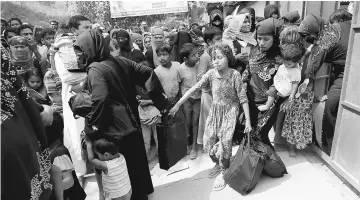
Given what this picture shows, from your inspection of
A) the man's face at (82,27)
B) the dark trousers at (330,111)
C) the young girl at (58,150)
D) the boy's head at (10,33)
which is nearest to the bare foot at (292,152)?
the dark trousers at (330,111)

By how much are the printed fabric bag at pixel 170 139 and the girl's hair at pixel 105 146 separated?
2.14 feet

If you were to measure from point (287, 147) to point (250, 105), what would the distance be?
1.08m

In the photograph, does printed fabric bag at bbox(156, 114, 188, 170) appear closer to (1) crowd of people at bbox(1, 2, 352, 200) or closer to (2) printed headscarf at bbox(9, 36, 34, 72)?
(1) crowd of people at bbox(1, 2, 352, 200)

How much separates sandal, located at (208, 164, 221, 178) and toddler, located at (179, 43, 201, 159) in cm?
47

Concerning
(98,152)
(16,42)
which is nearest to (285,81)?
(98,152)

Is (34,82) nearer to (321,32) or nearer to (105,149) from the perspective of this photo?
(105,149)

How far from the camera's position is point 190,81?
3600 mm

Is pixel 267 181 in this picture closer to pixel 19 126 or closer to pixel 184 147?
pixel 184 147

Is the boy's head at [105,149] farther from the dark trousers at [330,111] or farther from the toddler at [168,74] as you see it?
the dark trousers at [330,111]

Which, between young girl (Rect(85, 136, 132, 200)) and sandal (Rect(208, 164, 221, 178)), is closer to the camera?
young girl (Rect(85, 136, 132, 200))

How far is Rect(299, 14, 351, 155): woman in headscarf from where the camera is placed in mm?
3016

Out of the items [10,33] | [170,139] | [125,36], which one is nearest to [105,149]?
[170,139]

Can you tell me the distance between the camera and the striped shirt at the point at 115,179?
2.33 m

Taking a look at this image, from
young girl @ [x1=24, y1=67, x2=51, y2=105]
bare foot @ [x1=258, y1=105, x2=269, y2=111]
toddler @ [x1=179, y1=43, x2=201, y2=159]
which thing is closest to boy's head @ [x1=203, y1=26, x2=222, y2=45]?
toddler @ [x1=179, y1=43, x2=201, y2=159]
